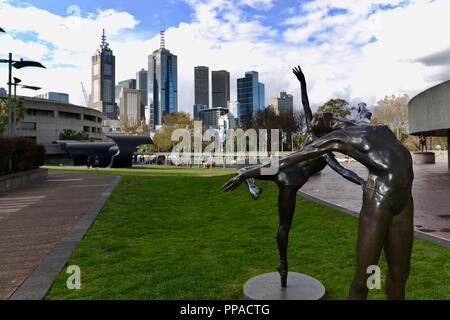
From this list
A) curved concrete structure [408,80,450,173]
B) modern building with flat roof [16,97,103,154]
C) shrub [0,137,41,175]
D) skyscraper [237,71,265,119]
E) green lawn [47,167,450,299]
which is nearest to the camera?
green lawn [47,167,450,299]

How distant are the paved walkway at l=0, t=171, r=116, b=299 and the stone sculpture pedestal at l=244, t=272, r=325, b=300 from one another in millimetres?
3025

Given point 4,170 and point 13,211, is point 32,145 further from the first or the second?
point 13,211

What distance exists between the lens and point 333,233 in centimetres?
714

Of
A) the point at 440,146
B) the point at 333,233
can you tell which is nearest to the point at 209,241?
the point at 333,233

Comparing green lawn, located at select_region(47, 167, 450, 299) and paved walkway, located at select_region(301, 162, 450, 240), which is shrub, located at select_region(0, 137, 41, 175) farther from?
paved walkway, located at select_region(301, 162, 450, 240)

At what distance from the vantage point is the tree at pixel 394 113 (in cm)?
5428

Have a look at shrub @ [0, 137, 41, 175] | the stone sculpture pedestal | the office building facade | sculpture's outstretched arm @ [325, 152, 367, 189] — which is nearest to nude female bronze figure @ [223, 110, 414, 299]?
sculpture's outstretched arm @ [325, 152, 367, 189]

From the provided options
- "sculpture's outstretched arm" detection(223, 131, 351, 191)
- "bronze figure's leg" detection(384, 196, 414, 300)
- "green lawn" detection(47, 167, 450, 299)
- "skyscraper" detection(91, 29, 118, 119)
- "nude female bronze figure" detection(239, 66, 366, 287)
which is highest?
"skyscraper" detection(91, 29, 118, 119)

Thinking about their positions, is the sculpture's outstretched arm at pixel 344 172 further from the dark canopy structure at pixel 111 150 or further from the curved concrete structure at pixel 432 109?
the dark canopy structure at pixel 111 150

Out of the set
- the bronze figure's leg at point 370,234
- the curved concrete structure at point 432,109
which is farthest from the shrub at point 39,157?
the bronze figure's leg at point 370,234

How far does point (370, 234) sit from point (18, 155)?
1979 cm

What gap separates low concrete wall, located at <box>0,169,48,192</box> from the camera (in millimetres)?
15662

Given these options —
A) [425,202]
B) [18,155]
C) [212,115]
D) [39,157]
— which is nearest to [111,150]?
[39,157]

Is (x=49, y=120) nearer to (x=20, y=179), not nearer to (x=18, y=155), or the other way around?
(x=18, y=155)
